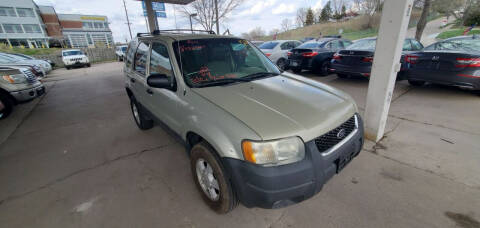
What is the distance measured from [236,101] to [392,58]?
233 cm

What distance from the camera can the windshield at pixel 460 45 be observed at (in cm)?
490

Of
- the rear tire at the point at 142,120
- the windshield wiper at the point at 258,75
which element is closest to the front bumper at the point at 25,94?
the rear tire at the point at 142,120

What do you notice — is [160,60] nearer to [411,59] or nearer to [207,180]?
[207,180]

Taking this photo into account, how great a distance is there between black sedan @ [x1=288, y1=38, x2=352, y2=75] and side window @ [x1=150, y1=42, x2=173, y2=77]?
6.28 m

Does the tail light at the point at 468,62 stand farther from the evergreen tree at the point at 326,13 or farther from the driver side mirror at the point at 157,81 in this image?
the evergreen tree at the point at 326,13

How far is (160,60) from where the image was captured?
2580 mm

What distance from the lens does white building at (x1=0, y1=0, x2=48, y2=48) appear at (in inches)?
1490

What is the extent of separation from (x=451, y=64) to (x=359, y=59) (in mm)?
1977

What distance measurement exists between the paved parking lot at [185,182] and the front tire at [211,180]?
0.55 feet

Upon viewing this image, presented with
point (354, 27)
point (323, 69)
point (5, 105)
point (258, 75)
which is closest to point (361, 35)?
point (354, 27)

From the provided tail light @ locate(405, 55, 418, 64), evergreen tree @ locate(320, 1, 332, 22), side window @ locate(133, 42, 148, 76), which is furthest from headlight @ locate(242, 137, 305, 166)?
evergreen tree @ locate(320, 1, 332, 22)

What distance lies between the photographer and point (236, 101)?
6.04 feet

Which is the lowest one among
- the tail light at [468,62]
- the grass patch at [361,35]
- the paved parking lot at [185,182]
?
the paved parking lot at [185,182]

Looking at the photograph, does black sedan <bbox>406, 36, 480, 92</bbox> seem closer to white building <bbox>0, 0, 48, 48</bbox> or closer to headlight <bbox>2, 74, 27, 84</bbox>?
headlight <bbox>2, 74, 27, 84</bbox>
